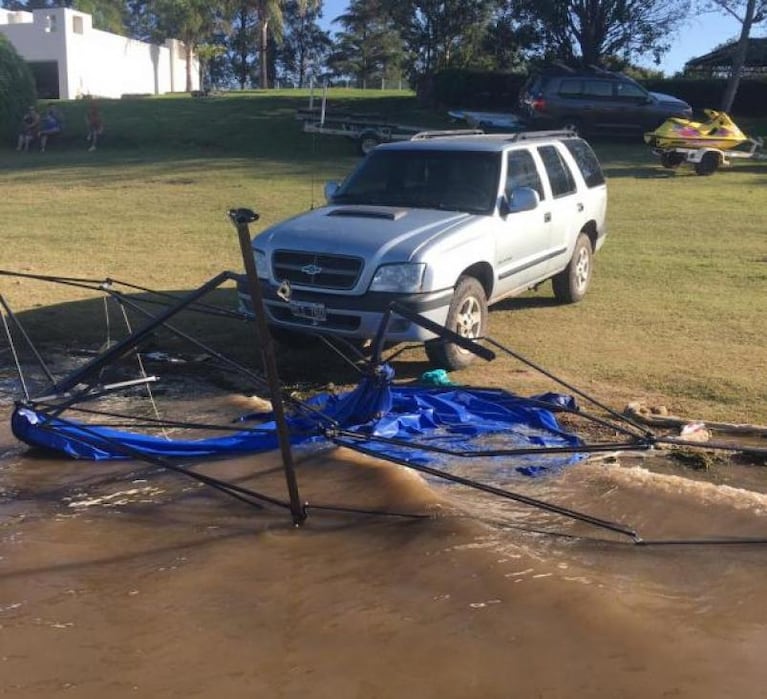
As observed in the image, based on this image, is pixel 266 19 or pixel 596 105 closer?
pixel 596 105

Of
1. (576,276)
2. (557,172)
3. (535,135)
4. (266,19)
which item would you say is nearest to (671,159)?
(576,276)

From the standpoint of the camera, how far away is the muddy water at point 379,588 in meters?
3.52

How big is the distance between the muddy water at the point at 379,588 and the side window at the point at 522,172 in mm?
3598

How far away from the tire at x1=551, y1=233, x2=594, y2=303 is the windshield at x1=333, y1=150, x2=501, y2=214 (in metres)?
1.92

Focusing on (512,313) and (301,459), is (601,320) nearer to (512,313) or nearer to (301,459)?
(512,313)

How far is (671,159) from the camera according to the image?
2122 centimetres

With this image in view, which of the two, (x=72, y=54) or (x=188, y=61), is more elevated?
(x=188, y=61)

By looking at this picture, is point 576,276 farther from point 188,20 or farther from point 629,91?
point 188,20

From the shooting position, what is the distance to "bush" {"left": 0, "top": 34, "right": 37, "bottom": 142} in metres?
29.8

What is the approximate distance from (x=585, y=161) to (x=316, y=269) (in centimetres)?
439

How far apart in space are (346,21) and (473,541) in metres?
63.4

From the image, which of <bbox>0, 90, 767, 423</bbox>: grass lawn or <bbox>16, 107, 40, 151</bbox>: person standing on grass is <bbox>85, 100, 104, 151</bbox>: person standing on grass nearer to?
<bbox>0, 90, 767, 423</bbox>: grass lawn

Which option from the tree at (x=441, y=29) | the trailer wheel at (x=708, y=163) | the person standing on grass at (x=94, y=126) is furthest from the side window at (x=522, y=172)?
the tree at (x=441, y=29)

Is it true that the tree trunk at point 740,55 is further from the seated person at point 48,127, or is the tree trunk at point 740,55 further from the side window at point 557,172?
the side window at point 557,172
